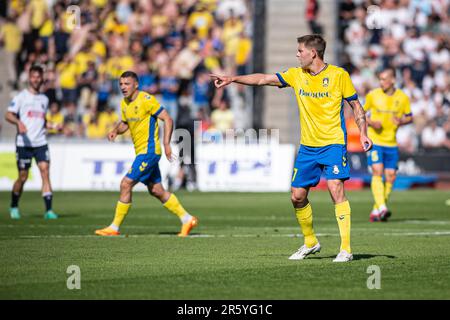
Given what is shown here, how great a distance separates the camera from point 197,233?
1485 cm

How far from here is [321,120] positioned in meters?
11.0

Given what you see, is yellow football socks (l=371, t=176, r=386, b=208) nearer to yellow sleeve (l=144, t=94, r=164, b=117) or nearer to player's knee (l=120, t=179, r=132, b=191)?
yellow sleeve (l=144, t=94, r=164, b=117)

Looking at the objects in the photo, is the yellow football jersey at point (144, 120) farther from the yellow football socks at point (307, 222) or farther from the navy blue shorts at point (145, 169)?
the yellow football socks at point (307, 222)

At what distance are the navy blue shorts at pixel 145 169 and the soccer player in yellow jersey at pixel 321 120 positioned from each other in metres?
3.55

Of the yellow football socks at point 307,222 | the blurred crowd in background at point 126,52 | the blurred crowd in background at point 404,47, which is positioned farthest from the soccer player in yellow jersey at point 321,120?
the blurred crowd in background at point 404,47

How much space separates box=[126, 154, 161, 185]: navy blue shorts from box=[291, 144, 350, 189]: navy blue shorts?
3.66m

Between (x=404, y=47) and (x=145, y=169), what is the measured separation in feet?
66.2

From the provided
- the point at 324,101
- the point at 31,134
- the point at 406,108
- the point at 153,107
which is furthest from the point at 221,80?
the point at 406,108

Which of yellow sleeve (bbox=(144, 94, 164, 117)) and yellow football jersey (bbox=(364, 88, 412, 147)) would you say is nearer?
yellow sleeve (bbox=(144, 94, 164, 117))

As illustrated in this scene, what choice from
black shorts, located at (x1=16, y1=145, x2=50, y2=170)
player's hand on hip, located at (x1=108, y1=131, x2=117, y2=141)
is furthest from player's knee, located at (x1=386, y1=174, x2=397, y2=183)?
black shorts, located at (x1=16, y1=145, x2=50, y2=170)

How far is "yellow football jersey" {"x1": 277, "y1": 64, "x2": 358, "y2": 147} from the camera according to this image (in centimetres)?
1092

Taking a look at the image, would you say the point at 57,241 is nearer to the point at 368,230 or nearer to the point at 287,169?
the point at 368,230

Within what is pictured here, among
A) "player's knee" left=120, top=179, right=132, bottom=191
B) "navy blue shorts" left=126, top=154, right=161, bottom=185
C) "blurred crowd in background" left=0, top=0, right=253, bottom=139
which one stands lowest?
"player's knee" left=120, top=179, right=132, bottom=191

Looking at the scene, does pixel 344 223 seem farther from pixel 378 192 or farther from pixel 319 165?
pixel 378 192
